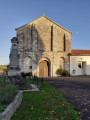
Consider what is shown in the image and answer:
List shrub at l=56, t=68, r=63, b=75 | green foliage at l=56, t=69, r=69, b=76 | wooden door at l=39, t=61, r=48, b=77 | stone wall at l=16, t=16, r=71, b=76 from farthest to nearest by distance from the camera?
1. wooden door at l=39, t=61, r=48, b=77
2. shrub at l=56, t=68, r=63, b=75
3. green foliage at l=56, t=69, r=69, b=76
4. stone wall at l=16, t=16, r=71, b=76

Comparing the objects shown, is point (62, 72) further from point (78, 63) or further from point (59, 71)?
point (78, 63)

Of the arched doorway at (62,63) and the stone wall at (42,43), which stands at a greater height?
the stone wall at (42,43)

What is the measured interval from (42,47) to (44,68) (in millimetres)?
3443

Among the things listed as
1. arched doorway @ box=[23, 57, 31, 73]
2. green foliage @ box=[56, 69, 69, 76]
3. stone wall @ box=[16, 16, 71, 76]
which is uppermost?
stone wall @ box=[16, 16, 71, 76]

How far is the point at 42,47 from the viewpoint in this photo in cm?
1802

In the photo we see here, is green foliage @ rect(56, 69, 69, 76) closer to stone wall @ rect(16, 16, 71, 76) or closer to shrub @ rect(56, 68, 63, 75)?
shrub @ rect(56, 68, 63, 75)

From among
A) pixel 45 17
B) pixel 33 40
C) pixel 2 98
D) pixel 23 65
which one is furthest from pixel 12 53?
→ pixel 2 98

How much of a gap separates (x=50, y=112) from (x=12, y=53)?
40.7 ft

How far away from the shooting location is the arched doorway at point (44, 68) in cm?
1829

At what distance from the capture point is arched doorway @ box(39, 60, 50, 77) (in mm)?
18294

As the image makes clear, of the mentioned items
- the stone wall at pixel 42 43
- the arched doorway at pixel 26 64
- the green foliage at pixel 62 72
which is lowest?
the green foliage at pixel 62 72

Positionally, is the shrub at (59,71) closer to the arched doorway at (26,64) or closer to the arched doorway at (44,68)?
the arched doorway at (44,68)

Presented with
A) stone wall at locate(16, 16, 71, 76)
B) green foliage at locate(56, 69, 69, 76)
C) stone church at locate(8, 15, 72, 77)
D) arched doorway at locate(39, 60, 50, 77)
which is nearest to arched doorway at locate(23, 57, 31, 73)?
stone church at locate(8, 15, 72, 77)

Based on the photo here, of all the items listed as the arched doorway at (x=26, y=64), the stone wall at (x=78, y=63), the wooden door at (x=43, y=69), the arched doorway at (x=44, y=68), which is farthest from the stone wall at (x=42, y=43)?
the stone wall at (x=78, y=63)
